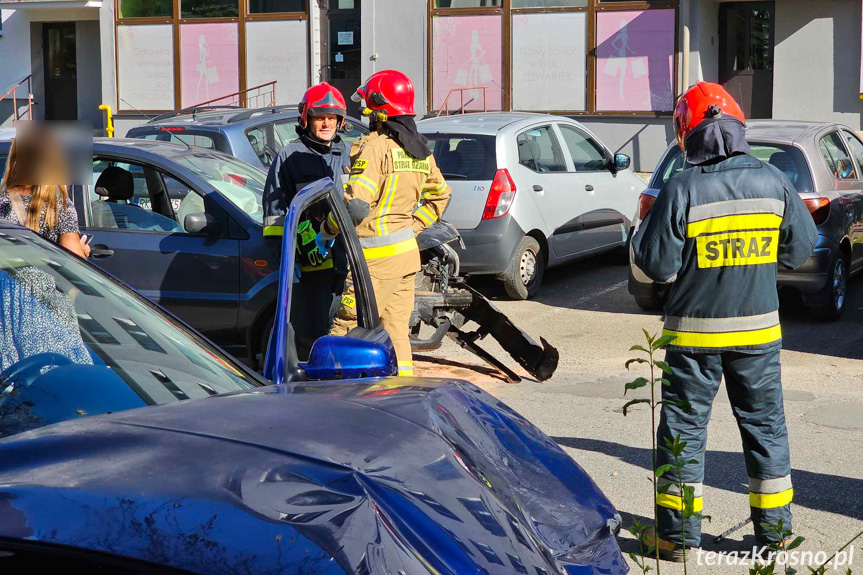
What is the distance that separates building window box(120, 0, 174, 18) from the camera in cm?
2252

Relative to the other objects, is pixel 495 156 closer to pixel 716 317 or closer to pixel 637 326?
pixel 637 326

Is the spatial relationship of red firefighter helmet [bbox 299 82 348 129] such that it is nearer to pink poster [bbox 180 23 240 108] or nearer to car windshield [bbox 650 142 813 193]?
car windshield [bbox 650 142 813 193]

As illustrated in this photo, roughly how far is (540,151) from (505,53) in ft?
31.2

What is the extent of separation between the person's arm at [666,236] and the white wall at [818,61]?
581 inches

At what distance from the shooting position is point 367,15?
2066cm

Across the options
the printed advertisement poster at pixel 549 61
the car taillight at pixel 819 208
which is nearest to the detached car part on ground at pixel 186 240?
the car taillight at pixel 819 208

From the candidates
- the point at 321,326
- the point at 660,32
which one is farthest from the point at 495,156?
the point at 660,32

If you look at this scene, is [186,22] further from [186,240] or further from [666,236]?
[666,236]

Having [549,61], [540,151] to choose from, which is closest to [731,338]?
[540,151]

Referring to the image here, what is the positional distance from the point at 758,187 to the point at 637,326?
5.06 meters

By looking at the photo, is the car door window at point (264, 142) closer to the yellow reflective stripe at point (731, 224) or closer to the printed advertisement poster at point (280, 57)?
the yellow reflective stripe at point (731, 224)

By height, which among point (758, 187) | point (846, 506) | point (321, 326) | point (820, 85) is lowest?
point (846, 506)

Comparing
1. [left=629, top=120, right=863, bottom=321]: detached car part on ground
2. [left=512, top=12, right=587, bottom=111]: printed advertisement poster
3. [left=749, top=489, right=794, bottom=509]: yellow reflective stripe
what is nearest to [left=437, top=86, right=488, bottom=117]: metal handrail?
[left=512, top=12, right=587, bottom=111]: printed advertisement poster

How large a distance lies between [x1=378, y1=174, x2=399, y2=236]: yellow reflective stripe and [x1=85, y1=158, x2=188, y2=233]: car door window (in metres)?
1.73
